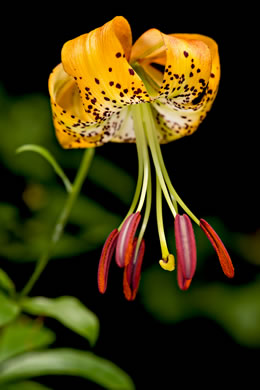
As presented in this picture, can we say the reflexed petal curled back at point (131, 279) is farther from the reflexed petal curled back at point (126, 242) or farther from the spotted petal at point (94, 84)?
the spotted petal at point (94, 84)

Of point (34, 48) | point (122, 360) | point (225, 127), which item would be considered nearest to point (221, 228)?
point (225, 127)

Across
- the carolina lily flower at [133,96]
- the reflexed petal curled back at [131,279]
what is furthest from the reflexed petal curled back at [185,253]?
the reflexed petal curled back at [131,279]

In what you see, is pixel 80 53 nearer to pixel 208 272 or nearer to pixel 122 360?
pixel 208 272

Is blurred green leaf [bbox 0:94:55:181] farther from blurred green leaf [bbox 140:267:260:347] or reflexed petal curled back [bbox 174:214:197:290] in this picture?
reflexed petal curled back [bbox 174:214:197:290]

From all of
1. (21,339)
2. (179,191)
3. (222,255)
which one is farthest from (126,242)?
(179,191)

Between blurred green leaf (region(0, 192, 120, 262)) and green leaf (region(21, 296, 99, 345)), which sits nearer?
green leaf (region(21, 296, 99, 345))

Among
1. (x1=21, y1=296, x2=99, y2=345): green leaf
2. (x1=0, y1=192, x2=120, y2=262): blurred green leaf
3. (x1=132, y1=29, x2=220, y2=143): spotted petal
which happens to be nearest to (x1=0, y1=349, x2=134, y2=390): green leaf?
(x1=21, y1=296, x2=99, y2=345): green leaf

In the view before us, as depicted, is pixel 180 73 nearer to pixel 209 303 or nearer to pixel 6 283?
pixel 6 283
